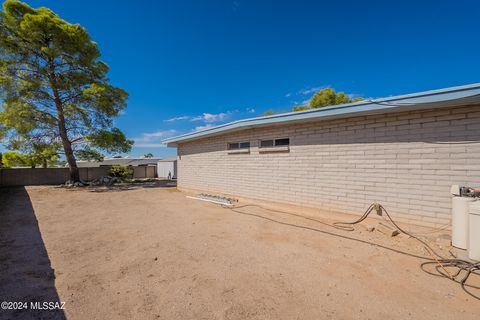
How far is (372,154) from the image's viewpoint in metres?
5.00

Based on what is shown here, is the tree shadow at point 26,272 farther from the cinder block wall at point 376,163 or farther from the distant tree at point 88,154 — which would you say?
the distant tree at point 88,154

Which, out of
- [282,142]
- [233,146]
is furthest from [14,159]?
[282,142]

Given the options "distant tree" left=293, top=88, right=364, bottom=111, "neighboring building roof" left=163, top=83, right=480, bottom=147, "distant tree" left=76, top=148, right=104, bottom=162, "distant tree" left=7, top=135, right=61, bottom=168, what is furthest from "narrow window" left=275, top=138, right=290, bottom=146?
"distant tree" left=7, top=135, right=61, bottom=168

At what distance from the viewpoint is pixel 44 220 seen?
20.2 feet

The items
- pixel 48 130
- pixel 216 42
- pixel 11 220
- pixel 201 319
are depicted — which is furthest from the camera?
pixel 48 130

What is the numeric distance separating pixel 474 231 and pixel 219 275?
374 centimetres

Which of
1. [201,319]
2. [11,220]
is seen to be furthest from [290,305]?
[11,220]

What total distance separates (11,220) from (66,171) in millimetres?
14082

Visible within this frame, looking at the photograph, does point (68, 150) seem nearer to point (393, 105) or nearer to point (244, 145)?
point (244, 145)

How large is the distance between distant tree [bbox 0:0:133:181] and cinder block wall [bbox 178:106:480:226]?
12.9m

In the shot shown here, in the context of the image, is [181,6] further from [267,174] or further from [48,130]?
[48,130]

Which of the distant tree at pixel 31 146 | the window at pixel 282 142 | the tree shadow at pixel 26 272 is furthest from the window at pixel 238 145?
the distant tree at pixel 31 146

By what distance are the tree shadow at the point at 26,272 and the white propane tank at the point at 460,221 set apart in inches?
211

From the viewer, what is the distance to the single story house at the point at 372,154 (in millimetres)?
3969
